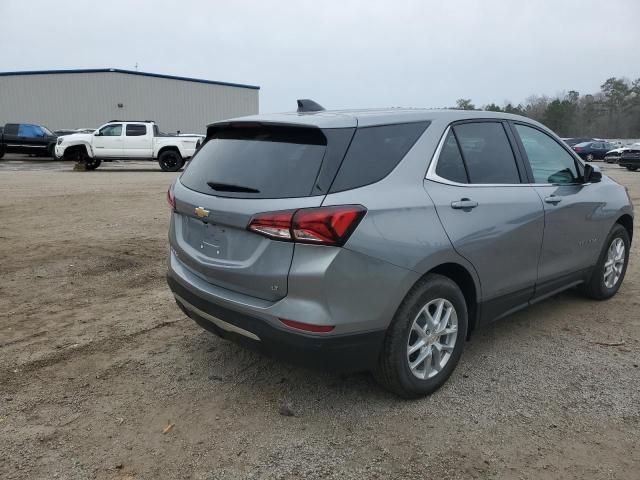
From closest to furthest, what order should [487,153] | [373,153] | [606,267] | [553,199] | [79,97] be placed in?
[373,153] < [487,153] < [553,199] < [606,267] < [79,97]

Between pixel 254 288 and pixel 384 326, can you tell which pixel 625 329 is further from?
pixel 254 288

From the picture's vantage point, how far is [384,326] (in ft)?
9.36

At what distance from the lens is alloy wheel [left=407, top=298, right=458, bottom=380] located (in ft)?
10.1

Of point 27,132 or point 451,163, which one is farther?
point 27,132

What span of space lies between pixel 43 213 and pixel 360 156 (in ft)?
26.7

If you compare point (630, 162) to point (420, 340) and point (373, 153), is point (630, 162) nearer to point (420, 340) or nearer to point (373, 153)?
point (420, 340)

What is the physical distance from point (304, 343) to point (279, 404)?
0.64m

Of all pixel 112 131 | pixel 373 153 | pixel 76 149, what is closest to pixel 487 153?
pixel 373 153

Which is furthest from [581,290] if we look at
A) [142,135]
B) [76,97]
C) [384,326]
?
[76,97]

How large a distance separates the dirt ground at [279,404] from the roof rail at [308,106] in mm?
1730

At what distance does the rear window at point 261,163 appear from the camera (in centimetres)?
279

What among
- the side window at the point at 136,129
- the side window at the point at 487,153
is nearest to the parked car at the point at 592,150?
the side window at the point at 136,129

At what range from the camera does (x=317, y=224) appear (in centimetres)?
260

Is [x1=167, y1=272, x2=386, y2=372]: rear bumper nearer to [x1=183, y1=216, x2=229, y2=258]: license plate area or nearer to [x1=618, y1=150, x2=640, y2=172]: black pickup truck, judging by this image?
[x1=183, y1=216, x2=229, y2=258]: license plate area
